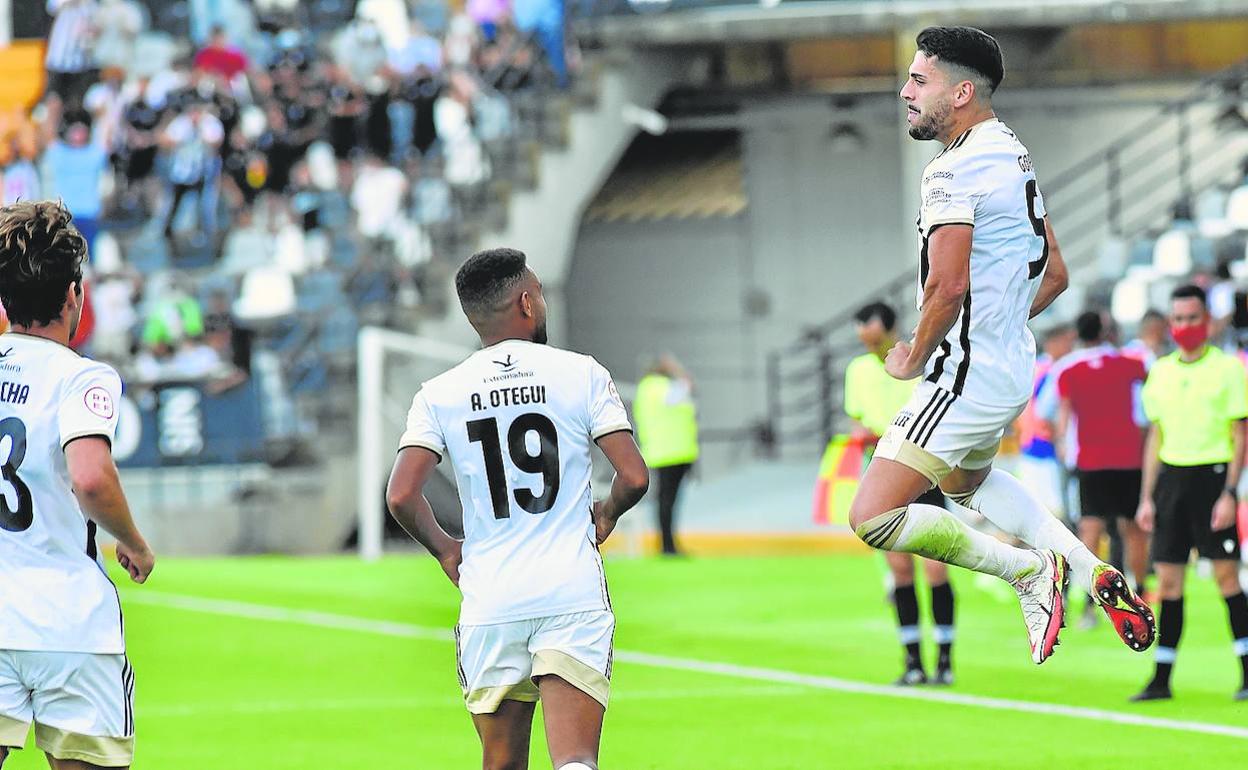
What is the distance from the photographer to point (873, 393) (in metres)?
12.1

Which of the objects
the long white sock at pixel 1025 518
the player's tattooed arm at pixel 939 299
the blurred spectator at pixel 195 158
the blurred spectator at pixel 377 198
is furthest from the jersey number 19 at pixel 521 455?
the blurred spectator at pixel 195 158

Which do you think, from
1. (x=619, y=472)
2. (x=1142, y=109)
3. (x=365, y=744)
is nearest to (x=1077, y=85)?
(x=1142, y=109)

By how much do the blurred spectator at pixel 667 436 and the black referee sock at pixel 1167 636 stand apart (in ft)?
41.4

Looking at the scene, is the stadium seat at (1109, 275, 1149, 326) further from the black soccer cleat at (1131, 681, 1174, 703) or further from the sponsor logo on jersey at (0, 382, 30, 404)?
the sponsor logo on jersey at (0, 382, 30, 404)

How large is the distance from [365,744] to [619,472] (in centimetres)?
461

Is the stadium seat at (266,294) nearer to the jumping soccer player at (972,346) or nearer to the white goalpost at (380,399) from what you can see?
the white goalpost at (380,399)

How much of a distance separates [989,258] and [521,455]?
6.97 feet

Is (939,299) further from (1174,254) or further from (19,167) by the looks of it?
(19,167)

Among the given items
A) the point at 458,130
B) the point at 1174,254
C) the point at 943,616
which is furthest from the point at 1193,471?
the point at 458,130

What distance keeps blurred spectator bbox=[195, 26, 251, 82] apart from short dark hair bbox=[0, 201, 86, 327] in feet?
79.8

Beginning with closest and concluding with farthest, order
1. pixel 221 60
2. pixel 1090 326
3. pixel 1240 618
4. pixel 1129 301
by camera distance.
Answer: pixel 1240 618, pixel 1090 326, pixel 1129 301, pixel 221 60

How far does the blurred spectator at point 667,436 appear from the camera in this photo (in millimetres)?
23453

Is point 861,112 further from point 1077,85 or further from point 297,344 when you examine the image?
point 297,344

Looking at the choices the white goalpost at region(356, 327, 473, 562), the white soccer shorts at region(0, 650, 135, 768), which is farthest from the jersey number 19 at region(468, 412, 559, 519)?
the white goalpost at region(356, 327, 473, 562)
